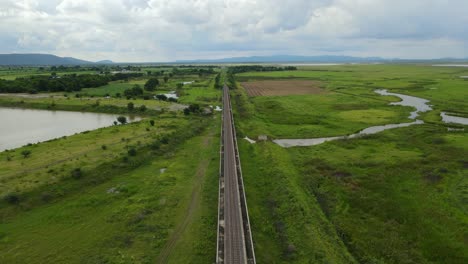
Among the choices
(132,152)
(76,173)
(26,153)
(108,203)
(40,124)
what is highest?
(40,124)

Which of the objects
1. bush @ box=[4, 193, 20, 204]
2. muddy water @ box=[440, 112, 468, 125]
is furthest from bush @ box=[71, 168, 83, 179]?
muddy water @ box=[440, 112, 468, 125]

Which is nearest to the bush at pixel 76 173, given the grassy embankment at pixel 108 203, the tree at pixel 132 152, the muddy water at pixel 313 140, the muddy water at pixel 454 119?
the grassy embankment at pixel 108 203

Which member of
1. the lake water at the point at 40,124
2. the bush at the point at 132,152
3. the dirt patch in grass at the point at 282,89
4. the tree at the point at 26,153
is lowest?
the bush at the point at 132,152

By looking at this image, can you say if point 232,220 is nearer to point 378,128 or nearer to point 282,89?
point 378,128

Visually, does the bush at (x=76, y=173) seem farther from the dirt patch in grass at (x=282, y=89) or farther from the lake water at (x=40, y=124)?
the dirt patch in grass at (x=282, y=89)

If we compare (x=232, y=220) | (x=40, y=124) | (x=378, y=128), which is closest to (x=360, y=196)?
(x=232, y=220)
